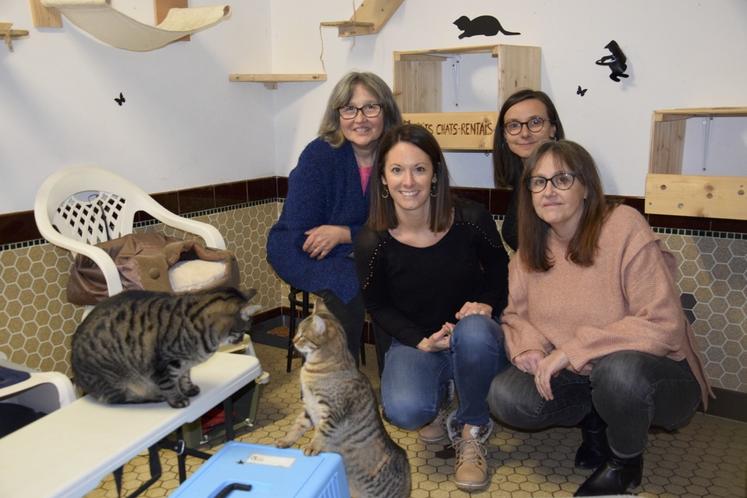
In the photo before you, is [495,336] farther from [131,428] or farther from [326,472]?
[131,428]

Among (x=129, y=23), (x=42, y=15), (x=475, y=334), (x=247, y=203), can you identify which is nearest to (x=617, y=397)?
(x=475, y=334)

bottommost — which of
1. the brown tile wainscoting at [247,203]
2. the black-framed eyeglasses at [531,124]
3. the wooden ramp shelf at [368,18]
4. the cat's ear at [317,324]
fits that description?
the cat's ear at [317,324]

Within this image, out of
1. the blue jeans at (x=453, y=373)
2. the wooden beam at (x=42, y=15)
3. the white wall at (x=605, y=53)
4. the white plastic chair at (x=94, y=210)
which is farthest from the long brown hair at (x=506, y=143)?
the wooden beam at (x=42, y=15)

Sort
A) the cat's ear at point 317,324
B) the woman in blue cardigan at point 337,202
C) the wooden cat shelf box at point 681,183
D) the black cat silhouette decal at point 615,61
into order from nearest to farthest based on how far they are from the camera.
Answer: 1. the cat's ear at point 317,324
2. the wooden cat shelf box at point 681,183
3. the woman in blue cardigan at point 337,202
4. the black cat silhouette decal at point 615,61

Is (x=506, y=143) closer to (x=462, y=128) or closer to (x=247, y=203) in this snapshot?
(x=462, y=128)

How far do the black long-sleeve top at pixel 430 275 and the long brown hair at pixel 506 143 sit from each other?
1.08ft

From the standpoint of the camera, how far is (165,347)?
155 cm

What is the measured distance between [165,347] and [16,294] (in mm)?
1233

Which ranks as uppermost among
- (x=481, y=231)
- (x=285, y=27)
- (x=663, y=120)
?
(x=285, y=27)

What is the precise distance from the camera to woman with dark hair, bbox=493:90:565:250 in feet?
7.61

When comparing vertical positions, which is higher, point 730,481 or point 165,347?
point 165,347

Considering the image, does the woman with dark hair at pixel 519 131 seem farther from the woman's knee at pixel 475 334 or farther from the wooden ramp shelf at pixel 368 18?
the wooden ramp shelf at pixel 368 18

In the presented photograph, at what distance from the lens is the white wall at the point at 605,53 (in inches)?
92.5

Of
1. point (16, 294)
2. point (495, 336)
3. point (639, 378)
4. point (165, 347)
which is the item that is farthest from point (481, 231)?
point (16, 294)
